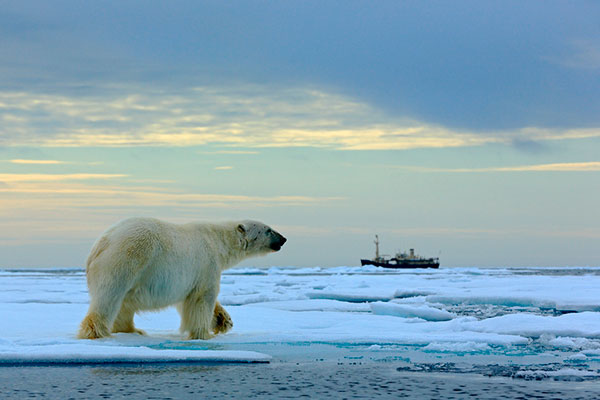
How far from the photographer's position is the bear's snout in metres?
9.04

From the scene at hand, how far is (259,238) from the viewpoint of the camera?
29.4 feet

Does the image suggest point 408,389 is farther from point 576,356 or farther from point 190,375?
point 576,356

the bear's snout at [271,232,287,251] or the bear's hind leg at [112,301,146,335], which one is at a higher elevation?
the bear's snout at [271,232,287,251]

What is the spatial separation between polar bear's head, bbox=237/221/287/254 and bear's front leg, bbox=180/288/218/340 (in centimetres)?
93

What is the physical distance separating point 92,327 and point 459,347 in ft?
12.9

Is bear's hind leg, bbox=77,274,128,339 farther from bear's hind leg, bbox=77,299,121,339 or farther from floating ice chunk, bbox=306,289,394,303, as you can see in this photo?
floating ice chunk, bbox=306,289,394,303

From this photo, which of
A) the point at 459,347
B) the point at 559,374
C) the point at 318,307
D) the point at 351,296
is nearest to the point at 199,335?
the point at 459,347

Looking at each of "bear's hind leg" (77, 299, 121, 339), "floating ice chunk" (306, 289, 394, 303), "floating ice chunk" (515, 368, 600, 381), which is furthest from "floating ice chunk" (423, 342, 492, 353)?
"floating ice chunk" (306, 289, 394, 303)

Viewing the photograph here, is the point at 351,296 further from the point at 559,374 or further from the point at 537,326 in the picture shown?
the point at 559,374

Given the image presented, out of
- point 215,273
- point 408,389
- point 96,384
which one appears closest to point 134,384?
point 96,384

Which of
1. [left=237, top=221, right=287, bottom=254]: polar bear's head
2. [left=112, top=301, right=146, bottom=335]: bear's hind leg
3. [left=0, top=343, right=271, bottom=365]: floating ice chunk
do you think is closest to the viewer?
[left=0, top=343, right=271, bottom=365]: floating ice chunk

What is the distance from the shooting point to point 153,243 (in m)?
7.58

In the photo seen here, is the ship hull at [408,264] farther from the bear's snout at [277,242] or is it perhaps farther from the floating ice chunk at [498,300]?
the bear's snout at [277,242]

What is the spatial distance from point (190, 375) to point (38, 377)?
1205 millimetres
